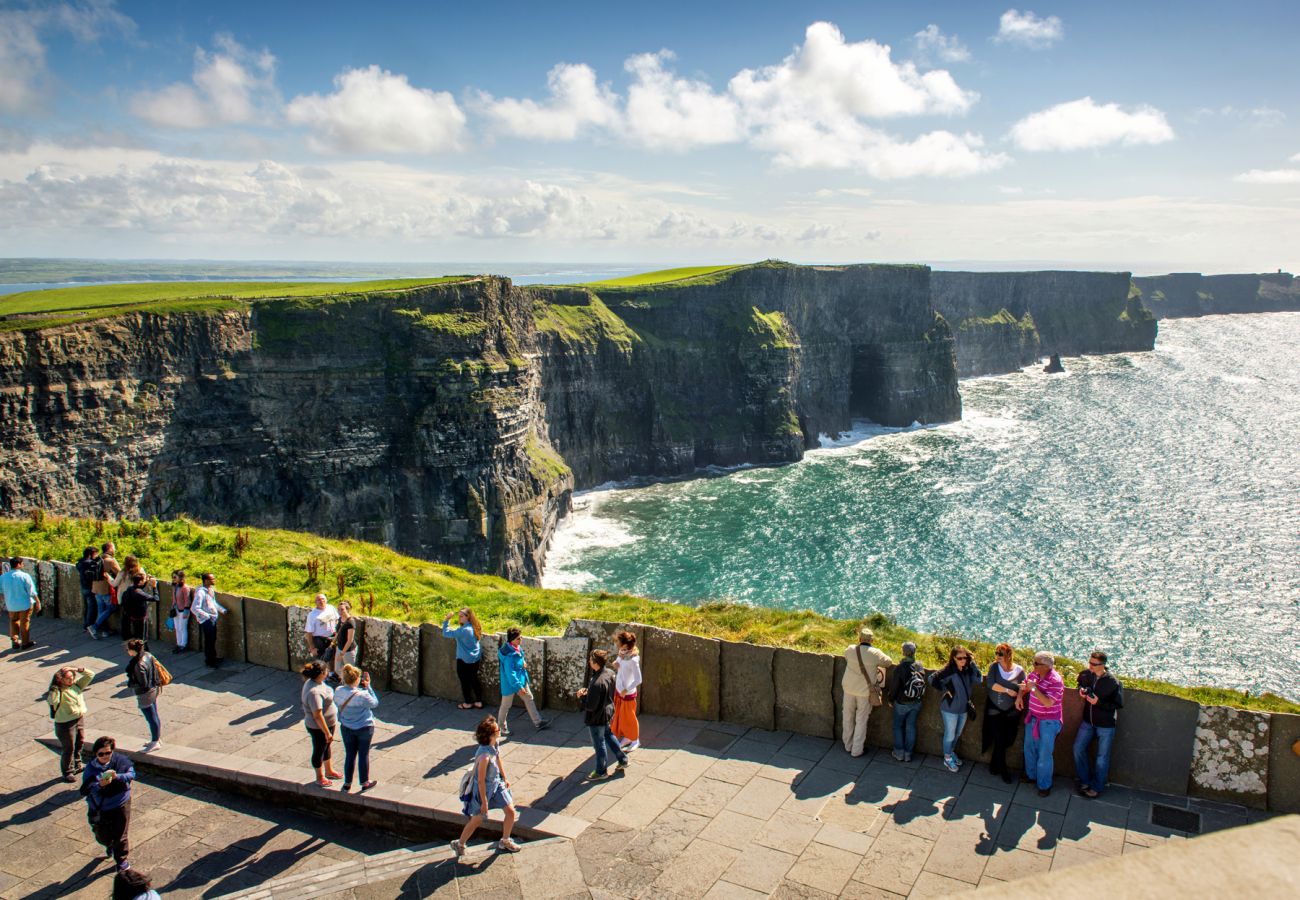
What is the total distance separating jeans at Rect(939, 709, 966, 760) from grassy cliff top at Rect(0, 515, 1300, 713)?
403 centimetres

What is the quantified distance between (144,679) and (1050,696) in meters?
14.9

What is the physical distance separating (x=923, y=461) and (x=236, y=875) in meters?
98.7

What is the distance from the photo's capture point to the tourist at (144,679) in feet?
48.5

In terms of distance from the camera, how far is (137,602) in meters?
19.2

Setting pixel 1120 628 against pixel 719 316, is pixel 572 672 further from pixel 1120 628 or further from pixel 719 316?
pixel 719 316

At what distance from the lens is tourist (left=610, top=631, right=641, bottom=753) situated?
14320mm

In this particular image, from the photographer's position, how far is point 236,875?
12297 mm

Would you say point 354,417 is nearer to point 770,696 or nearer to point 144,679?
point 144,679

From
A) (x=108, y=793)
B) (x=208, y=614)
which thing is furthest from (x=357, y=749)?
(x=208, y=614)

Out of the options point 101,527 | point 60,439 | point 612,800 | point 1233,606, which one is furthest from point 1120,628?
point 60,439

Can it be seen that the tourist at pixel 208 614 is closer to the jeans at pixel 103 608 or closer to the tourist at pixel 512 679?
the jeans at pixel 103 608

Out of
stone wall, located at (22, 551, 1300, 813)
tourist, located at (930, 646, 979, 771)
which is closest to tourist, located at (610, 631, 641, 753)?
stone wall, located at (22, 551, 1300, 813)

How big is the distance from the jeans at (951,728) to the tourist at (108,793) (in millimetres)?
12276

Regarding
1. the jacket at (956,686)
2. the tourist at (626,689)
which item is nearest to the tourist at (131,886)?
the tourist at (626,689)
